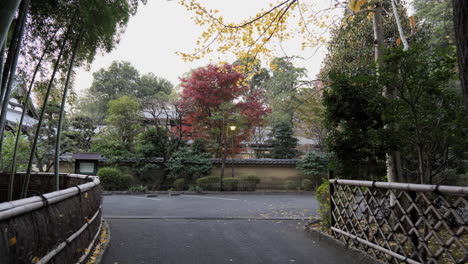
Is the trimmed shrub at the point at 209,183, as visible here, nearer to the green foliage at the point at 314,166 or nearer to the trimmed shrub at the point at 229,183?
the trimmed shrub at the point at 229,183

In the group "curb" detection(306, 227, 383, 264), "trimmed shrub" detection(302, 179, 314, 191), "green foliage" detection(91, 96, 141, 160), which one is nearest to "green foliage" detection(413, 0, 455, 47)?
"trimmed shrub" detection(302, 179, 314, 191)

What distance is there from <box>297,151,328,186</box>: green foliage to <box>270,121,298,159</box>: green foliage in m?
2.40

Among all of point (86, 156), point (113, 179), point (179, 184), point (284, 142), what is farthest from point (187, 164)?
point (284, 142)

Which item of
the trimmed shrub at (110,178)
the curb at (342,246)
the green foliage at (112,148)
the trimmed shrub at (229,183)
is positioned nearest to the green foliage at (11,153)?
the trimmed shrub at (110,178)

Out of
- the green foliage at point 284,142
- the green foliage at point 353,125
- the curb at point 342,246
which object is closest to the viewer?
the curb at point 342,246

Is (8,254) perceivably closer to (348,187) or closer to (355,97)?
(348,187)

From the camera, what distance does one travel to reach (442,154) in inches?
180

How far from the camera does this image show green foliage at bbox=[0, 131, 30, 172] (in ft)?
32.7

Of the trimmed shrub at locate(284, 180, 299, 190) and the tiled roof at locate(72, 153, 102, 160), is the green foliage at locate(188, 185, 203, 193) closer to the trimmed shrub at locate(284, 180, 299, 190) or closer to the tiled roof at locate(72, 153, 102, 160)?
the tiled roof at locate(72, 153, 102, 160)

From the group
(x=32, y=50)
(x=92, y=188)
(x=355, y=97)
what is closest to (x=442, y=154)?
(x=355, y=97)

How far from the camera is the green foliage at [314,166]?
15.7 meters

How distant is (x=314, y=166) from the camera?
1584 centimetres

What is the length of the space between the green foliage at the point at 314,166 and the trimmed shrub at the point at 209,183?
15.2 ft

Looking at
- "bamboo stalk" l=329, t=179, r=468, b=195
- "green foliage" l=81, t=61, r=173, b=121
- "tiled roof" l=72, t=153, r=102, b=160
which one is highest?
"green foliage" l=81, t=61, r=173, b=121
